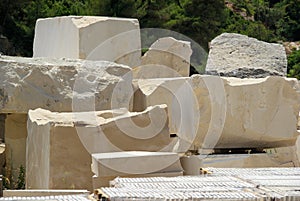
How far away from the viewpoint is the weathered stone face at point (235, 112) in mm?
6750

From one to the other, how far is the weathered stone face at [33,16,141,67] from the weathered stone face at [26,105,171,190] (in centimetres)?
327

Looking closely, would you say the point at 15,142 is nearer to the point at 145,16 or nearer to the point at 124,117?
the point at 124,117

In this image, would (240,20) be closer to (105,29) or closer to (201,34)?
(201,34)

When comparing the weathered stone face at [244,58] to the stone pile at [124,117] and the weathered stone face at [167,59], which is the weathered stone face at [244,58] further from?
the stone pile at [124,117]

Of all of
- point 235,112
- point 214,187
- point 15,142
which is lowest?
point 15,142

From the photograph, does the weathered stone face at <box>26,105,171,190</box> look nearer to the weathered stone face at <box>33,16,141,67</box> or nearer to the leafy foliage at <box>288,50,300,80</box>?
the weathered stone face at <box>33,16,141,67</box>

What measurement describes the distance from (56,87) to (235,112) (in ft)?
5.31

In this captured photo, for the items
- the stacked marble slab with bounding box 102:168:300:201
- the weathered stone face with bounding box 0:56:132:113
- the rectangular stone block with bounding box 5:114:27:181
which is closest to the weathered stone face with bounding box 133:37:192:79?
the weathered stone face with bounding box 0:56:132:113

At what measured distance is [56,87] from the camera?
6.35 meters

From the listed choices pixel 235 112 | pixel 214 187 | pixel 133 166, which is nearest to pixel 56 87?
pixel 235 112

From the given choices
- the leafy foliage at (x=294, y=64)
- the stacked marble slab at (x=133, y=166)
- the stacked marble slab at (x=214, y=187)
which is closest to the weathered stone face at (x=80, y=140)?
the stacked marble slab at (x=133, y=166)

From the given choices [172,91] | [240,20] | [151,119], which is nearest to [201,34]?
[240,20]

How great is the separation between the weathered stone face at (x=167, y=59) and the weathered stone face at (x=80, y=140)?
15.3ft

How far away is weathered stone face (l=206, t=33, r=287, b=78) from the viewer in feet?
31.1
